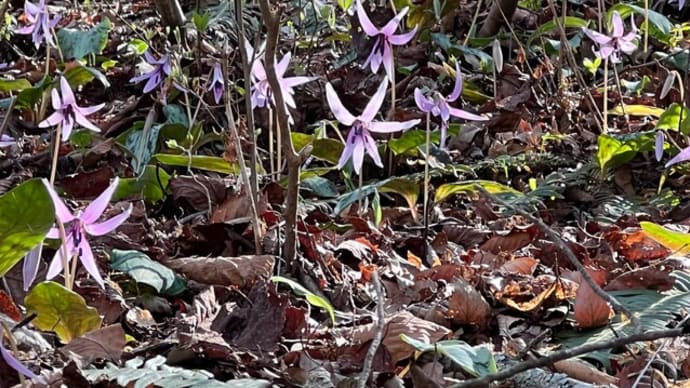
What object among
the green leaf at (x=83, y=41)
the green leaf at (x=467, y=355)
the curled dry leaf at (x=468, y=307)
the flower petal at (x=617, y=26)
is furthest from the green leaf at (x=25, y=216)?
the green leaf at (x=83, y=41)

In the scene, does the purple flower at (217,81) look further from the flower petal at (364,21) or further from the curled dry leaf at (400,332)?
the curled dry leaf at (400,332)

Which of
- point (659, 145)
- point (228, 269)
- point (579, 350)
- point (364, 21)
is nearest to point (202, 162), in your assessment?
point (364, 21)

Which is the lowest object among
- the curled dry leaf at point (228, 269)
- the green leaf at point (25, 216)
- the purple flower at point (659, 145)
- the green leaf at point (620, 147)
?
the green leaf at point (620, 147)

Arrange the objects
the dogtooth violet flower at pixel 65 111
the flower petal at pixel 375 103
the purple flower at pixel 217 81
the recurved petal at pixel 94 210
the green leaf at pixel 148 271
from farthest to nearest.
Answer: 1. the purple flower at pixel 217 81
2. the dogtooth violet flower at pixel 65 111
3. the flower petal at pixel 375 103
4. the green leaf at pixel 148 271
5. the recurved petal at pixel 94 210

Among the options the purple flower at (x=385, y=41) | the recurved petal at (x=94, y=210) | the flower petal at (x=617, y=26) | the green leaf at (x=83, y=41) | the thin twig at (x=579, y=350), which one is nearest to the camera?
the thin twig at (x=579, y=350)

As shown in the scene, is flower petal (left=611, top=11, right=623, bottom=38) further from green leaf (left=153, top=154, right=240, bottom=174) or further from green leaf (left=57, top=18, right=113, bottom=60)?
green leaf (left=57, top=18, right=113, bottom=60)

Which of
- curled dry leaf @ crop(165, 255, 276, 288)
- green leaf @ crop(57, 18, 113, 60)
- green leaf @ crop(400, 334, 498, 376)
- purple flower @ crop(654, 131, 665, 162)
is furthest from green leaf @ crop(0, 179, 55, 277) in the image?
green leaf @ crop(57, 18, 113, 60)

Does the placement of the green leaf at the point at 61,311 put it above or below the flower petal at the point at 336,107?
below
